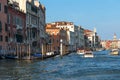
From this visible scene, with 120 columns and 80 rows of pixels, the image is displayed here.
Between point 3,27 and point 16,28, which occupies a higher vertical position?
point 16,28

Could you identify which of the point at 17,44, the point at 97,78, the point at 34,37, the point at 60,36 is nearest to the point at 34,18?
the point at 34,37

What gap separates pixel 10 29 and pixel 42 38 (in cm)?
2563

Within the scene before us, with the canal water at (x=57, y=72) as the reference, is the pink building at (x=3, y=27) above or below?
above

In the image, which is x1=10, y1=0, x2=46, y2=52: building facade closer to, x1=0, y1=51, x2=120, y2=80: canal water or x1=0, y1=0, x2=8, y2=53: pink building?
x1=0, y1=0, x2=8, y2=53: pink building

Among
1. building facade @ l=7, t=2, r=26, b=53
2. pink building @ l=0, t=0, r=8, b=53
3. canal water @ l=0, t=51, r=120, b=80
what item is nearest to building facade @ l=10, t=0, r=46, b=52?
building facade @ l=7, t=2, r=26, b=53

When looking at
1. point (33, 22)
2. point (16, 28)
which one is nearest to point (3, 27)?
point (16, 28)

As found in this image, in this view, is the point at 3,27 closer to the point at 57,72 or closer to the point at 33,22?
Answer: the point at 33,22

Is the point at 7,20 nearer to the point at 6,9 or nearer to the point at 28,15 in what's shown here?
the point at 6,9

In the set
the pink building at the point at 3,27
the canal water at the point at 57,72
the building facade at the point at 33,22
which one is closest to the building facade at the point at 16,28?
the building facade at the point at 33,22

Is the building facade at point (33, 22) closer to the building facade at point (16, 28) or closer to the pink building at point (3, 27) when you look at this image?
the building facade at point (16, 28)

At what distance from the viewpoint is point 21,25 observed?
69.1m

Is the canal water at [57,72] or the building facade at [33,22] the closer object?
the canal water at [57,72]

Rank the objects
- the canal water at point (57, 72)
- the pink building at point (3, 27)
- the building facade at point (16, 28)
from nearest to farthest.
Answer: the canal water at point (57, 72), the pink building at point (3, 27), the building facade at point (16, 28)

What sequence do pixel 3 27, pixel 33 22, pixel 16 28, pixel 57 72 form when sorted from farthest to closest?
pixel 33 22 → pixel 16 28 → pixel 3 27 → pixel 57 72
